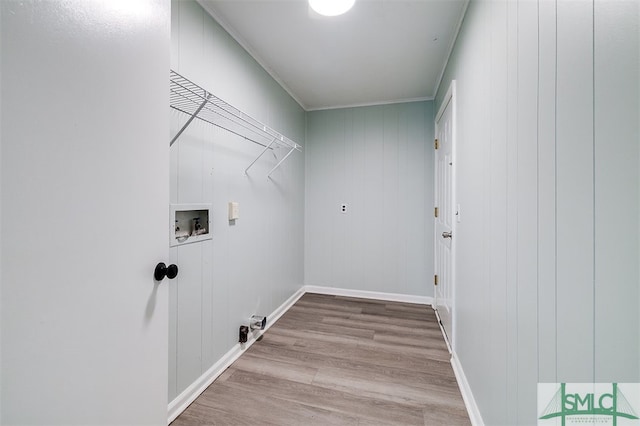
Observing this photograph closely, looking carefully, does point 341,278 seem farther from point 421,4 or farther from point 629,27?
point 629,27

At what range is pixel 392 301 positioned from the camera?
318 cm

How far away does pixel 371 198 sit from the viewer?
327 cm

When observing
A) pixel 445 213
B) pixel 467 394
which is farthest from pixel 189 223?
pixel 445 213

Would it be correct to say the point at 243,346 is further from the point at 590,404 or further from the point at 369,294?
the point at 590,404

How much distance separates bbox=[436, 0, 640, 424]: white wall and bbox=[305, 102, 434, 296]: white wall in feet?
5.70

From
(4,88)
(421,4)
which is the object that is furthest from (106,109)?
(421,4)

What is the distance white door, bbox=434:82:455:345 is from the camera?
2.10 meters

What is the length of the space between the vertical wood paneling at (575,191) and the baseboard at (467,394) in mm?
891

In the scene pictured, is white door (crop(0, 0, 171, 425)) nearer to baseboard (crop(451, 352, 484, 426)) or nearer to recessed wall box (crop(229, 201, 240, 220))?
recessed wall box (crop(229, 201, 240, 220))

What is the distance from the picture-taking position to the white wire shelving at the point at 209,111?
1288mm

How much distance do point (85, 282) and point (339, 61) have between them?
235 centimetres

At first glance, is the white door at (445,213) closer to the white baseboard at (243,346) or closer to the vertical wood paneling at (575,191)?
the white baseboard at (243,346)

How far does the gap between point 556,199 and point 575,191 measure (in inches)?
2.9

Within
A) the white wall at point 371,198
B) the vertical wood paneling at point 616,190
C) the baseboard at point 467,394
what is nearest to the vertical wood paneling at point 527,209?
the vertical wood paneling at point 616,190
